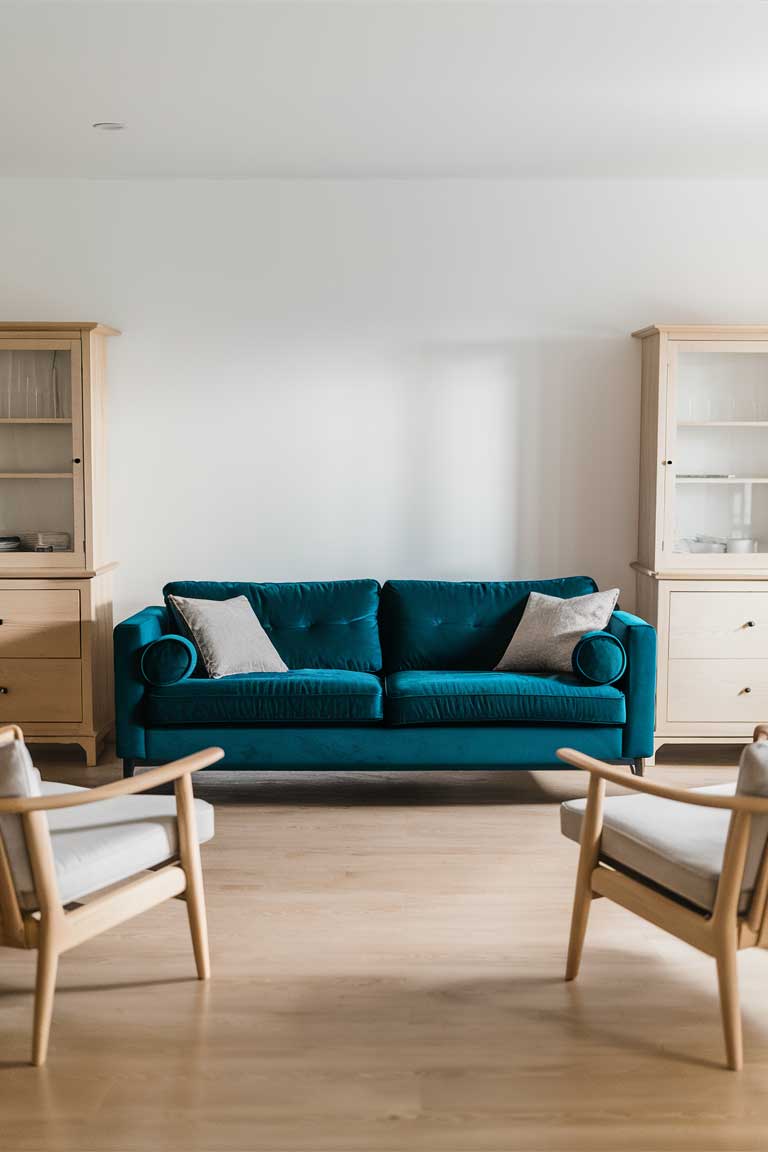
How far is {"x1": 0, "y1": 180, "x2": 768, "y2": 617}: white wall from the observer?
5266 millimetres

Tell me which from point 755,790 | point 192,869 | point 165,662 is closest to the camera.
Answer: point 755,790

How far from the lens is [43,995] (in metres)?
2.45

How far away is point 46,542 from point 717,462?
3016 millimetres

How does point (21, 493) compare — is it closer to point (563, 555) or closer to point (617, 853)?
point (563, 555)

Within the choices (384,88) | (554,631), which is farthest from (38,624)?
(384,88)

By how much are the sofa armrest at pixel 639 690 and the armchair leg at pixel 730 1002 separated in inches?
78.5

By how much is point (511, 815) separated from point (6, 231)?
3504mm

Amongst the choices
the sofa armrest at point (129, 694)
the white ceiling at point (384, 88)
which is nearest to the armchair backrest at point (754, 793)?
the white ceiling at point (384, 88)

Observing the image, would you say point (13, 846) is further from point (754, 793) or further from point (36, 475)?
point (36, 475)

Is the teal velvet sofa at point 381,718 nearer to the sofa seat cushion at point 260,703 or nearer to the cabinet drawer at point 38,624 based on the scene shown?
the sofa seat cushion at point 260,703

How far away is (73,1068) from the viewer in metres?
2.45

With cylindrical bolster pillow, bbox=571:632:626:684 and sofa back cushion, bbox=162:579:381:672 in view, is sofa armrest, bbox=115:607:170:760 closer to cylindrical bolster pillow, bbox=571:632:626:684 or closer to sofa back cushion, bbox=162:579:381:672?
sofa back cushion, bbox=162:579:381:672

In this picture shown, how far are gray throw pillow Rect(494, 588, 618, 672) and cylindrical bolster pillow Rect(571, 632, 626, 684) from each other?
0.59 feet

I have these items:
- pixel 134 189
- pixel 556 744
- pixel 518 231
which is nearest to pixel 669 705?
pixel 556 744
